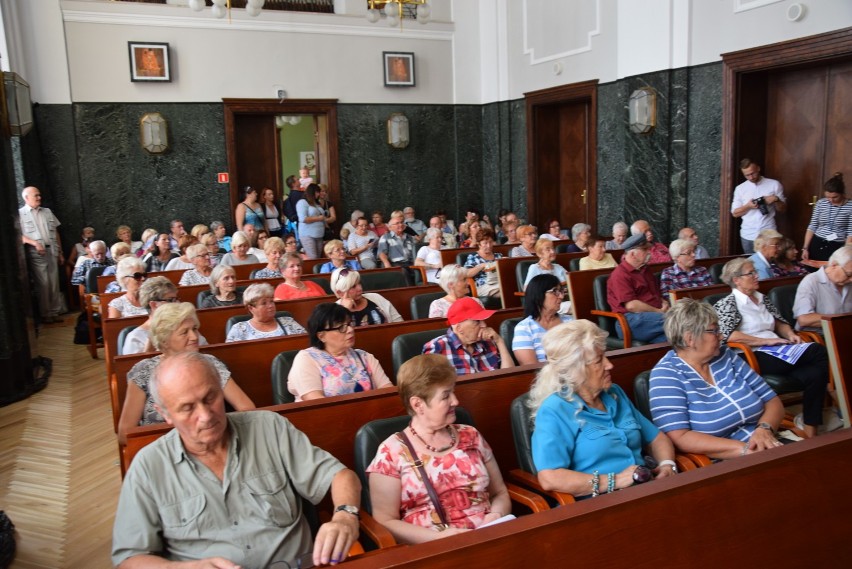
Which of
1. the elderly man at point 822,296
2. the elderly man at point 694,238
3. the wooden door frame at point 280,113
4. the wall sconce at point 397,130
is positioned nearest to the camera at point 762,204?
the elderly man at point 694,238

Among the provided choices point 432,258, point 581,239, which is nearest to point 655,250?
point 581,239

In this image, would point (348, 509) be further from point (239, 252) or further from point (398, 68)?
point (398, 68)

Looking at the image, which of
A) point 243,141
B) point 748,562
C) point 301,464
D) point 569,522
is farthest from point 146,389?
point 243,141

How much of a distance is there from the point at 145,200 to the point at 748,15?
7.52 m

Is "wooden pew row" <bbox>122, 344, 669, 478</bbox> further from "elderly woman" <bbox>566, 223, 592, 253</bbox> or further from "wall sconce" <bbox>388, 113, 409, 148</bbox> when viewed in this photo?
"wall sconce" <bbox>388, 113, 409, 148</bbox>

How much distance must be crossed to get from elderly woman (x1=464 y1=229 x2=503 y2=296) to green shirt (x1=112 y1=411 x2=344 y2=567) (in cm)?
423

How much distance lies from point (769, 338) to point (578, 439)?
2207 millimetres

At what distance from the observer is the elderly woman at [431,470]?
7.02 feet

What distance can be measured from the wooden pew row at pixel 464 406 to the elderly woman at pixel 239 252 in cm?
384

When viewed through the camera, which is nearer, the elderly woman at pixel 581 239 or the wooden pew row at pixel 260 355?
the wooden pew row at pixel 260 355

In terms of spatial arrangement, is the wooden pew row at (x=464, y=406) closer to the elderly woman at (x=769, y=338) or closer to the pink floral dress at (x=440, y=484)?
the pink floral dress at (x=440, y=484)

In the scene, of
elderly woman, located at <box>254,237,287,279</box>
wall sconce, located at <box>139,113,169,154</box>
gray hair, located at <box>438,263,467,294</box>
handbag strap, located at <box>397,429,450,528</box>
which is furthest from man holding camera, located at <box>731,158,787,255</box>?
wall sconce, located at <box>139,113,169,154</box>

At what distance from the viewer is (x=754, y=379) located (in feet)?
9.30

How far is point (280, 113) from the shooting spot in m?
10.3
